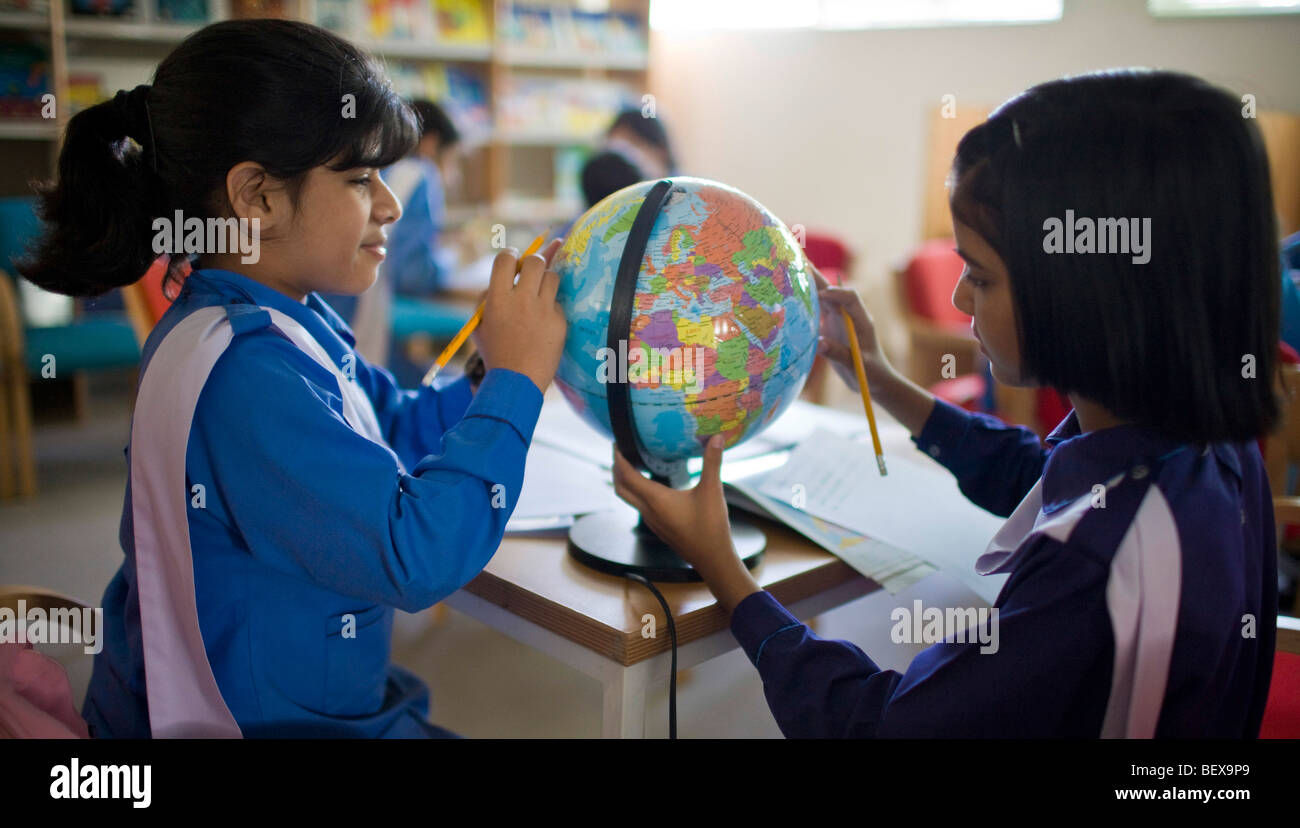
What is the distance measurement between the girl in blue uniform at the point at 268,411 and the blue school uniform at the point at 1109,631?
410 mm

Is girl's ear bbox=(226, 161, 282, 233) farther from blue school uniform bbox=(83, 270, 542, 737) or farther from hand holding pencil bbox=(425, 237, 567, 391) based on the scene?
hand holding pencil bbox=(425, 237, 567, 391)

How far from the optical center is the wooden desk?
1049mm

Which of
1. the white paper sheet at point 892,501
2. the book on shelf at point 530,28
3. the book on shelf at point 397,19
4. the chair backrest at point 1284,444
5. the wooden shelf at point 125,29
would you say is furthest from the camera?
the book on shelf at point 530,28

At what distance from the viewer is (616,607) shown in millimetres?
1080

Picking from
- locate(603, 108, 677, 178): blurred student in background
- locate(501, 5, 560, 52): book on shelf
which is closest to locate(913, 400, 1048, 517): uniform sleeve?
locate(603, 108, 677, 178): blurred student in background

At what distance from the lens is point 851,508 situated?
1395 millimetres

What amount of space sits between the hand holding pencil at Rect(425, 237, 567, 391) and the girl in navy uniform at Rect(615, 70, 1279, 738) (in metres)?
0.43

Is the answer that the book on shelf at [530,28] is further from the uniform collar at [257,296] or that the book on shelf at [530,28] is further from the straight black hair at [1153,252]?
the straight black hair at [1153,252]

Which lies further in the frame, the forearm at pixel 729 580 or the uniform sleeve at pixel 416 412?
the uniform sleeve at pixel 416 412

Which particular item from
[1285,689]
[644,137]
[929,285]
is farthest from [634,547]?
[644,137]

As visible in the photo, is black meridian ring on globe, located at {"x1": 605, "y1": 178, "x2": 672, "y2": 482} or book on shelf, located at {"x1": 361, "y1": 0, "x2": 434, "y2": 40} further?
book on shelf, located at {"x1": 361, "y1": 0, "x2": 434, "y2": 40}

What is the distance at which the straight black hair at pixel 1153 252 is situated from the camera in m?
0.85

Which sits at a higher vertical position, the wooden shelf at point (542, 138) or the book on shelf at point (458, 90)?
the book on shelf at point (458, 90)

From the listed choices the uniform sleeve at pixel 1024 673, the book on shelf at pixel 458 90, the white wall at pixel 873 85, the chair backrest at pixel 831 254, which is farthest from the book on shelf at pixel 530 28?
the uniform sleeve at pixel 1024 673
